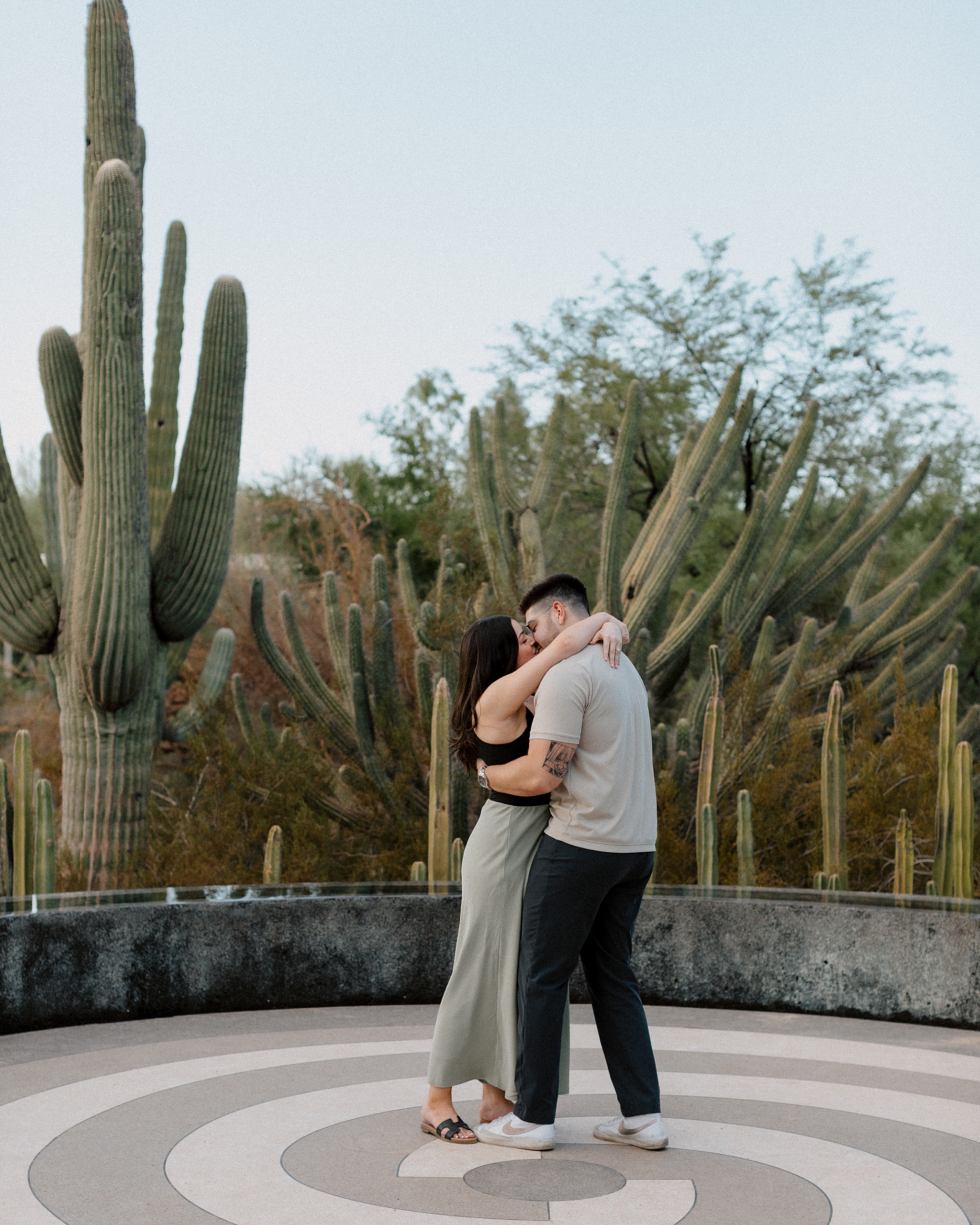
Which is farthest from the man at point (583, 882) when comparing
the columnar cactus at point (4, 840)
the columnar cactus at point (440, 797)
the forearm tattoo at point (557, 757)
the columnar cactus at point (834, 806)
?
the columnar cactus at point (4, 840)

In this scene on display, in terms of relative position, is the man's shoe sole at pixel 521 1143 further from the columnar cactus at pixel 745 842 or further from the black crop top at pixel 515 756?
the columnar cactus at pixel 745 842

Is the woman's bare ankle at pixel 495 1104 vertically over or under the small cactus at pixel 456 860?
under

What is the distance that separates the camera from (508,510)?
12.3m

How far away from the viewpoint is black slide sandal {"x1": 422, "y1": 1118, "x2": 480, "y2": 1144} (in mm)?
3836

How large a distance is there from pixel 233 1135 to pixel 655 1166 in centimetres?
126

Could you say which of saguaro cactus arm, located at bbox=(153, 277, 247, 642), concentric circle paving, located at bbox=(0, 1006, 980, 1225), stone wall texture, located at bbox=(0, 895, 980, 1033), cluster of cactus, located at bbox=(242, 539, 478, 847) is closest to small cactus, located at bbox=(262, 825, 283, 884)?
stone wall texture, located at bbox=(0, 895, 980, 1033)

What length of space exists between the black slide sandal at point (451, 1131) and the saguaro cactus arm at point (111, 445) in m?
6.14

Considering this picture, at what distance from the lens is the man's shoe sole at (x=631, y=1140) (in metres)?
3.75

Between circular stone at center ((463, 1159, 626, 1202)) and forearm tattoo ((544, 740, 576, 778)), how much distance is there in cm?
109

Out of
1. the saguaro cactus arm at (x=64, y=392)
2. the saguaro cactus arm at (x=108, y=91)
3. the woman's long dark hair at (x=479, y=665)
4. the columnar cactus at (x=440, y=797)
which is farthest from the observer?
the saguaro cactus arm at (x=108, y=91)

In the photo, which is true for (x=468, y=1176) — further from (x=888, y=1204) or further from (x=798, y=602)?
(x=798, y=602)

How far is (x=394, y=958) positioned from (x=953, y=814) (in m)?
3.21

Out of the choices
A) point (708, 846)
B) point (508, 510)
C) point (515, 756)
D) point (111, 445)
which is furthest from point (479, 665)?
point (508, 510)

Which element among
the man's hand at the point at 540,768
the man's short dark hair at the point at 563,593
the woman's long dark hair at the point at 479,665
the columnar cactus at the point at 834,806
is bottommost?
the columnar cactus at the point at 834,806
